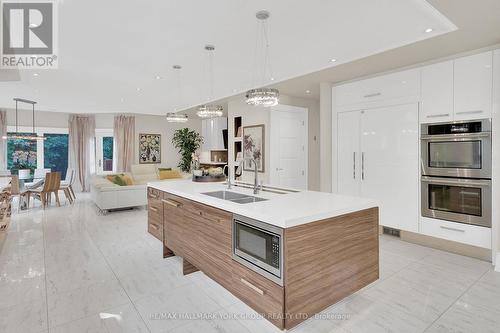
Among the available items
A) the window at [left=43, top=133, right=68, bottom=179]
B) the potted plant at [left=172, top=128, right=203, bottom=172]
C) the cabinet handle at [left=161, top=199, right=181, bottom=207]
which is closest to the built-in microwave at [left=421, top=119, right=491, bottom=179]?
the cabinet handle at [left=161, top=199, right=181, bottom=207]

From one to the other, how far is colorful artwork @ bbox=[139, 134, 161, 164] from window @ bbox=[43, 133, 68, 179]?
2426mm

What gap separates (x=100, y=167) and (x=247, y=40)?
8.36 m

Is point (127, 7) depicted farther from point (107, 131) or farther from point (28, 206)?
point (107, 131)

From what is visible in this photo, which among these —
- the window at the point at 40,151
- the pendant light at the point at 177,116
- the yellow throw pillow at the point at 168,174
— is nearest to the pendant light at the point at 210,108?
the pendant light at the point at 177,116

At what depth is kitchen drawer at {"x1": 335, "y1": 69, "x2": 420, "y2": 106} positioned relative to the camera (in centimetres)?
369

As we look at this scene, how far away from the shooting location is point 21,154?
27.6 ft

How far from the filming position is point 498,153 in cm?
303

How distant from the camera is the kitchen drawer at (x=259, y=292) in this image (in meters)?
1.67

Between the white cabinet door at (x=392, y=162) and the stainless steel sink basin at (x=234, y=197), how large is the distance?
246 cm

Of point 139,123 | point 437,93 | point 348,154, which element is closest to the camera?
point 437,93

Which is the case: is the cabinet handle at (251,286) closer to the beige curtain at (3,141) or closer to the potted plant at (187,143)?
the potted plant at (187,143)

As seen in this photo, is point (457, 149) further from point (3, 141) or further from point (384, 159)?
point (3, 141)

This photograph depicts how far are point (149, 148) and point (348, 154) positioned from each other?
7555 mm

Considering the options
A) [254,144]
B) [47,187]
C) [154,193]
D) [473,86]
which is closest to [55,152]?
[47,187]
